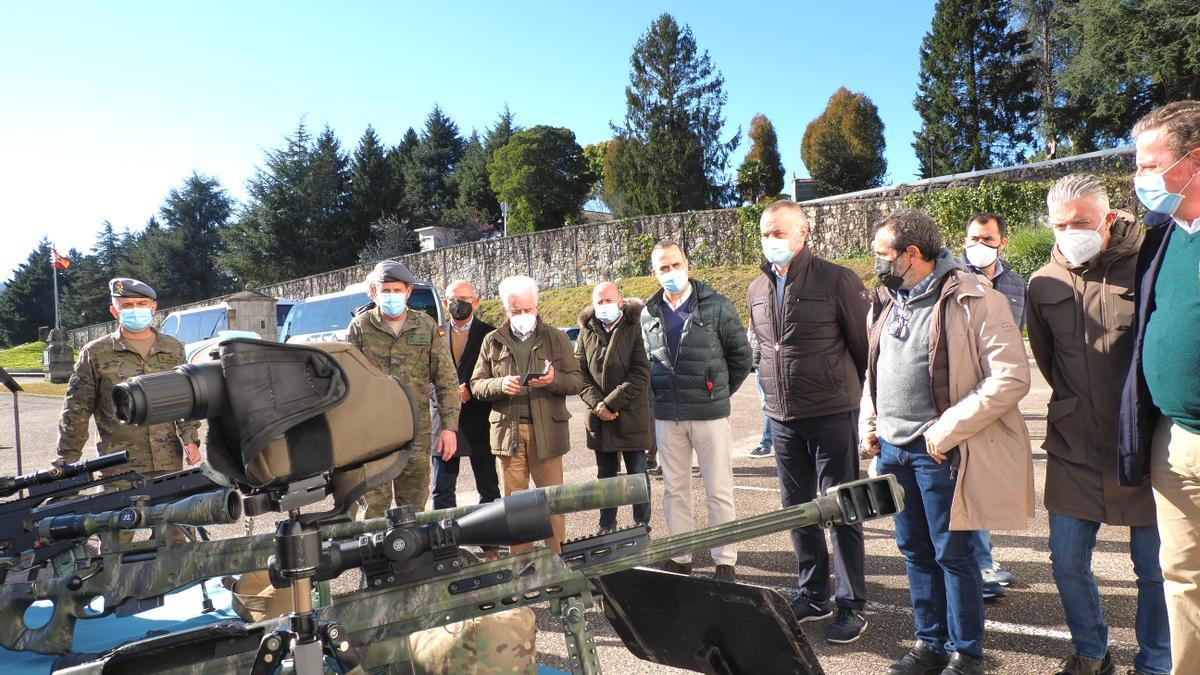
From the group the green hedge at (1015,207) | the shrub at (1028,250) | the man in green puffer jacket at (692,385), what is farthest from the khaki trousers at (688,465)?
the green hedge at (1015,207)

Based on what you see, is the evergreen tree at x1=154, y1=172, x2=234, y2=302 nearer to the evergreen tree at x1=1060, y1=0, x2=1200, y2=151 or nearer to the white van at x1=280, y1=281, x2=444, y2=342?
the white van at x1=280, y1=281, x2=444, y2=342

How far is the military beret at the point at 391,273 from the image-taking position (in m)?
5.19

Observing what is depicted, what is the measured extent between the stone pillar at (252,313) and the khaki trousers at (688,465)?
1955 centimetres

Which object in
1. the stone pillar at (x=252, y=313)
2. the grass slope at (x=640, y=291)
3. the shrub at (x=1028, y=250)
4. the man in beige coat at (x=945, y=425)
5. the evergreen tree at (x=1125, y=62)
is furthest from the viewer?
the evergreen tree at (x=1125, y=62)

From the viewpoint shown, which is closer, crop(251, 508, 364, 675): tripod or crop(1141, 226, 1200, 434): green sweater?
crop(251, 508, 364, 675): tripod

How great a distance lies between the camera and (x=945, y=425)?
332 centimetres

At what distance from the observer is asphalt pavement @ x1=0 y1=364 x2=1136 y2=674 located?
3.68m

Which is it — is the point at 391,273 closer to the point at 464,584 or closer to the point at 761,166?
the point at 464,584

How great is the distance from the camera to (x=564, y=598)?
6.16 ft

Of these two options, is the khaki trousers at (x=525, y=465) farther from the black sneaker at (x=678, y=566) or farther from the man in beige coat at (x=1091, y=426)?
the man in beige coat at (x=1091, y=426)

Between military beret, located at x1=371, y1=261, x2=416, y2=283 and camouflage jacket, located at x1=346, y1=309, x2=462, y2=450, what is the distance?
0.77 feet

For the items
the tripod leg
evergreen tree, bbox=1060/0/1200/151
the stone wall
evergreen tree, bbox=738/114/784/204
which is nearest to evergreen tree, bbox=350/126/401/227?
the stone wall

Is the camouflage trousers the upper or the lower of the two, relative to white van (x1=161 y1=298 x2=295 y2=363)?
lower

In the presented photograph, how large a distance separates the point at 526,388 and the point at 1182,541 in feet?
12.3
